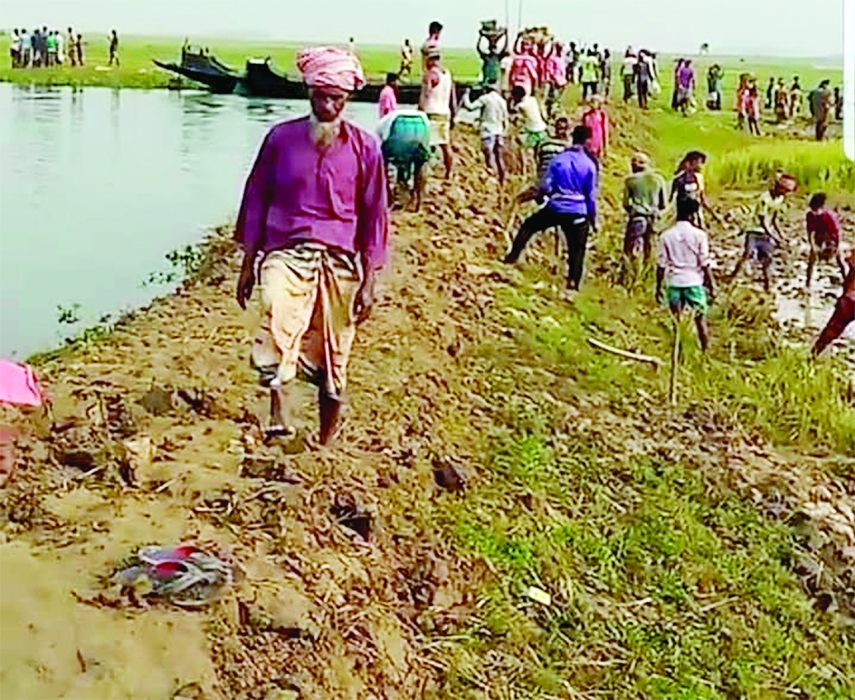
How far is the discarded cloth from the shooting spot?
425 cm

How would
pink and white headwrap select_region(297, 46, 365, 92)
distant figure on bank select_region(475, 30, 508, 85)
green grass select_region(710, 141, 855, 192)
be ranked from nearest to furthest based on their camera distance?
pink and white headwrap select_region(297, 46, 365, 92) < distant figure on bank select_region(475, 30, 508, 85) < green grass select_region(710, 141, 855, 192)

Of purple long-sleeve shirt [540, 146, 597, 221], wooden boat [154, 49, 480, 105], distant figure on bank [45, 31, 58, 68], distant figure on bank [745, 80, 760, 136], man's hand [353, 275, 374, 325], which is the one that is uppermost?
distant figure on bank [45, 31, 58, 68]

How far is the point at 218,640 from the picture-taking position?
414cm

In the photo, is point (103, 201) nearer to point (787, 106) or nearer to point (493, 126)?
point (493, 126)

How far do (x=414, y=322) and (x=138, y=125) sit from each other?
18.6 metres

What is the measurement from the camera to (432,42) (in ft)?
44.1

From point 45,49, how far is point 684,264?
111 feet

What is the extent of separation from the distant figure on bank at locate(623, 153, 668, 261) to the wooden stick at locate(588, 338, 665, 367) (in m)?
2.01

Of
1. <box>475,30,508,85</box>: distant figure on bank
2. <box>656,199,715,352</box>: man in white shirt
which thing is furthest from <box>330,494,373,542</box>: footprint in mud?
<box>475,30,508,85</box>: distant figure on bank

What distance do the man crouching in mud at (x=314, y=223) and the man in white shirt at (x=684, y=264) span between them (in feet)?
14.2

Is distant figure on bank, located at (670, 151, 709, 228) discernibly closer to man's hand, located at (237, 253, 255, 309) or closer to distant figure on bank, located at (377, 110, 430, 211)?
distant figure on bank, located at (377, 110, 430, 211)

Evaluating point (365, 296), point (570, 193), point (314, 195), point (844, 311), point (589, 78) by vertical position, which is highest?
point (589, 78)

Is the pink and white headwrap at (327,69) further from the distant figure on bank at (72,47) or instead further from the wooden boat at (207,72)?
the distant figure on bank at (72,47)

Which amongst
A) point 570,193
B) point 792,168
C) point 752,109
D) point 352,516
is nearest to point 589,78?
point 792,168
